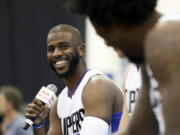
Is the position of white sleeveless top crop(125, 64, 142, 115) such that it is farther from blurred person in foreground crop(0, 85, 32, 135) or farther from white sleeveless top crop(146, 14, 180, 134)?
blurred person in foreground crop(0, 85, 32, 135)

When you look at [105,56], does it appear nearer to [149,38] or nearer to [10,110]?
[10,110]

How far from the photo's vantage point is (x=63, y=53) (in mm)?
5605

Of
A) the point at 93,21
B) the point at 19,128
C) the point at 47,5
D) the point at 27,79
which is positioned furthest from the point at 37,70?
the point at 93,21

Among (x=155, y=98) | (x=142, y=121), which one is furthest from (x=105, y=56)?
(x=155, y=98)

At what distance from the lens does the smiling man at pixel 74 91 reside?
5332 mm

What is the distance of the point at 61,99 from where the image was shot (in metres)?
5.85

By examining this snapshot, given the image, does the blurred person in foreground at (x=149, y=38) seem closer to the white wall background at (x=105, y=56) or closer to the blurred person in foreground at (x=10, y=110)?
the blurred person in foreground at (x=10, y=110)

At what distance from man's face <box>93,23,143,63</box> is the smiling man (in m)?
2.11

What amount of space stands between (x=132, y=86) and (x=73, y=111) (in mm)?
484

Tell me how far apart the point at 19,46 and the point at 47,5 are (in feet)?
2.55

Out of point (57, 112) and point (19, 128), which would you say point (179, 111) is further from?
point (19, 128)

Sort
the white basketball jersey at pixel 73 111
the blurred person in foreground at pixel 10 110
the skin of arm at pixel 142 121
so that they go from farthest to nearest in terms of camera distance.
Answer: the blurred person in foreground at pixel 10 110
the white basketball jersey at pixel 73 111
the skin of arm at pixel 142 121

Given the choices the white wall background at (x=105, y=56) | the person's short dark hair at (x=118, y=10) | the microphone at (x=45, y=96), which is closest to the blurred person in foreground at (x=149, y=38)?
the person's short dark hair at (x=118, y=10)

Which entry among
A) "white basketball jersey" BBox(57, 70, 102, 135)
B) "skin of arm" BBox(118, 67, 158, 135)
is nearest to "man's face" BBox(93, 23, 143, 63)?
"skin of arm" BBox(118, 67, 158, 135)
